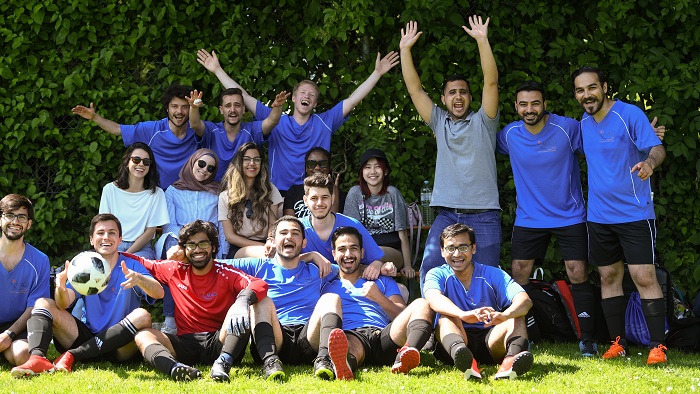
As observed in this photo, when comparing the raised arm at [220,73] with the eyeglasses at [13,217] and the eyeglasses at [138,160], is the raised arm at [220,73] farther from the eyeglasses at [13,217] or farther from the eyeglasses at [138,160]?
the eyeglasses at [13,217]

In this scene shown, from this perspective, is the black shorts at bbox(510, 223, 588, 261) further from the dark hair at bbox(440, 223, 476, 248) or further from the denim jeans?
the dark hair at bbox(440, 223, 476, 248)

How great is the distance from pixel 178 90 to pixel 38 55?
5.01 feet

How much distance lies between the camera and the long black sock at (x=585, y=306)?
19.8 feet

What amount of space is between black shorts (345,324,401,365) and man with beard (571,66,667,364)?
5.08ft

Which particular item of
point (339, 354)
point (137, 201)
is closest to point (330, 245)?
point (339, 354)

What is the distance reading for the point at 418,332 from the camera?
17.0 feet

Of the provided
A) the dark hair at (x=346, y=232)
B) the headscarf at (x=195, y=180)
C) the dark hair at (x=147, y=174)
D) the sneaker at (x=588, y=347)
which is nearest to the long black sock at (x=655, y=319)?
the sneaker at (x=588, y=347)

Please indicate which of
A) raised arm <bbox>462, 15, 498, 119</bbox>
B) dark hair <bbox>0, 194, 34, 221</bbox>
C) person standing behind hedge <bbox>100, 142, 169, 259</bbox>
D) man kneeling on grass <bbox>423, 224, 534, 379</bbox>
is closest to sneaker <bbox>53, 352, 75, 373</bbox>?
dark hair <bbox>0, 194, 34, 221</bbox>

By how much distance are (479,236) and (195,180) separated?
2.17m

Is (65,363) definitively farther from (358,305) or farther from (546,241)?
(546,241)

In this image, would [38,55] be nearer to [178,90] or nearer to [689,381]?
[178,90]

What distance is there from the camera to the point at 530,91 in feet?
20.1

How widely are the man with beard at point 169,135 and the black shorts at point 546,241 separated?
2676mm

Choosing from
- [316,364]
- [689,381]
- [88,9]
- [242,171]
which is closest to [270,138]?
[242,171]
